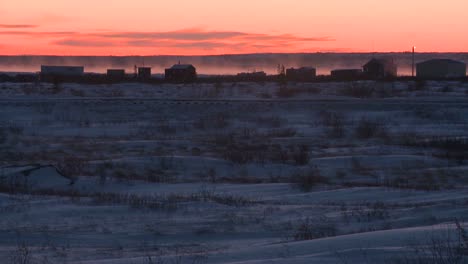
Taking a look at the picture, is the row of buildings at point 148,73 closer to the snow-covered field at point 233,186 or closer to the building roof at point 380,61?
the building roof at point 380,61

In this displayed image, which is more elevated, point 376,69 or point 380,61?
point 380,61

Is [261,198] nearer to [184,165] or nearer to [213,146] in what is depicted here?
[184,165]

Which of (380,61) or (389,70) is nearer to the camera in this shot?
(380,61)

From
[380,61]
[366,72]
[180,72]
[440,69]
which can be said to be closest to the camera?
[180,72]

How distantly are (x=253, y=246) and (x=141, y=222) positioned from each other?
2.44 m

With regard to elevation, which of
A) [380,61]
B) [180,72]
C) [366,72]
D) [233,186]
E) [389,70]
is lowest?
[233,186]

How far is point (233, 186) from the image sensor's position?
15.9m

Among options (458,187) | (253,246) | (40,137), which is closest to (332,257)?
(253,246)

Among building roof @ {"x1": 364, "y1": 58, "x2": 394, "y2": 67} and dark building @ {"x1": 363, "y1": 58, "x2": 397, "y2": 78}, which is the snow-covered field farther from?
building roof @ {"x1": 364, "y1": 58, "x2": 394, "y2": 67}

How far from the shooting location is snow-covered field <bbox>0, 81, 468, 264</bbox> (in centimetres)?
884

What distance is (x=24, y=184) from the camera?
15516 millimetres

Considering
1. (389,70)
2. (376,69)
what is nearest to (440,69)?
(389,70)

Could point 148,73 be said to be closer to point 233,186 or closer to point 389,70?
point 389,70

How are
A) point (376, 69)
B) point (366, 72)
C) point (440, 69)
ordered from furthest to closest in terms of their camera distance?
point (440, 69)
point (366, 72)
point (376, 69)
